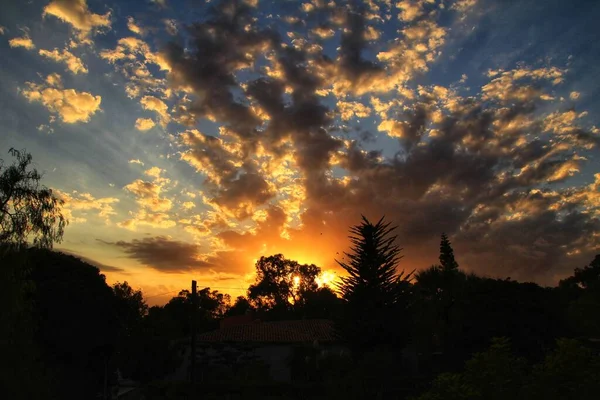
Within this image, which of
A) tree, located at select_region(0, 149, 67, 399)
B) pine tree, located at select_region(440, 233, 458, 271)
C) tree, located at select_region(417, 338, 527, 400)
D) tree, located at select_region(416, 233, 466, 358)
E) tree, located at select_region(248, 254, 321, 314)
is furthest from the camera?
tree, located at select_region(248, 254, 321, 314)

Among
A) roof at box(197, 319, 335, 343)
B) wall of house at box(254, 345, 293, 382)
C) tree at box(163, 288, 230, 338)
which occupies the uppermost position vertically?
tree at box(163, 288, 230, 338)

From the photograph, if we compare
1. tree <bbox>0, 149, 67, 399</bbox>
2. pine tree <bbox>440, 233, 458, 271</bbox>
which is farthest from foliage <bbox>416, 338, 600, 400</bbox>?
pine tree <bbox>440, 233, 458, 271</bbox>

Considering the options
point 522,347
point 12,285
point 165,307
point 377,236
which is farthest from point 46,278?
point 165,307

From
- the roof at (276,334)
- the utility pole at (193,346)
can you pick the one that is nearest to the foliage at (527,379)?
the utility pole at (193,346)

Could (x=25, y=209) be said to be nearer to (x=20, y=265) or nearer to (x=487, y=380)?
(x=20, y=265)

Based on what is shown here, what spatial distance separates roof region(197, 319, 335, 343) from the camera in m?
38.2

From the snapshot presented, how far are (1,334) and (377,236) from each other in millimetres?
24050

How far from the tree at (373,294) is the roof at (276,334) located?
7.39 metres

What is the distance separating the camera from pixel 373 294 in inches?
1170

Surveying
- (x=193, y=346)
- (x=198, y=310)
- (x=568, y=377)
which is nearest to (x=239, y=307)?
(x=198, y=310)

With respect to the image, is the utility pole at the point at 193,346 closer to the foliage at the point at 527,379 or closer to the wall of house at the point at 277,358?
the wall of house at the point at 277,358

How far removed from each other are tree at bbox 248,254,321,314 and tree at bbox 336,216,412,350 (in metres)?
52.9

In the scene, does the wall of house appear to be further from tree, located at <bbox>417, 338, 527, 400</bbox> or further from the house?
tree, located at <bbox>417, 338, 527, 400</bbox>

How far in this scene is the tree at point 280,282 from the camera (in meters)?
82.9
